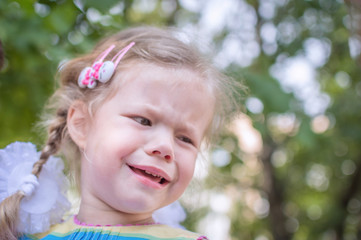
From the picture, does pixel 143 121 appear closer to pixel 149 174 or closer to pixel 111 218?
pixel 149 174

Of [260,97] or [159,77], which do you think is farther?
[260,97]

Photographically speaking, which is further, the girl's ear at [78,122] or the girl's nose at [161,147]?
the girl's ear at [78,122]

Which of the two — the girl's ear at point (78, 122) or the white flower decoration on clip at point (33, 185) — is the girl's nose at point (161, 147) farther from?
the white flower decoration on clip at point (33, 185)

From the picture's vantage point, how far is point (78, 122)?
4.74ft

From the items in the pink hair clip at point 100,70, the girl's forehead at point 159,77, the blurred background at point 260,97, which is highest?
the girl's forehead at point 159,77

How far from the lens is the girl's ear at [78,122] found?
141 cm

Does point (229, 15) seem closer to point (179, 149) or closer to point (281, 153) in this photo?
point (281, 153)

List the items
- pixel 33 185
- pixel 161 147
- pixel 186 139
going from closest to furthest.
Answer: pixel 161 147 → pixel 186 139 → pixel 33 185

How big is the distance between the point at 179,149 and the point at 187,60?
29 cm

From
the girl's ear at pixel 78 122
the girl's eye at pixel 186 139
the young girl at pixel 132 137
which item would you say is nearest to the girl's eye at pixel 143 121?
the young girl at pixel 132 137

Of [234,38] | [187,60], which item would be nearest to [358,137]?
[234,38]

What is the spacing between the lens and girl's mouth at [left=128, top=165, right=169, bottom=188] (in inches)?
48.6

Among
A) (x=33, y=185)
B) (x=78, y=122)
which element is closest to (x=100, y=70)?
(x=78, y=122)

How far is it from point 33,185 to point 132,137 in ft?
1.47
